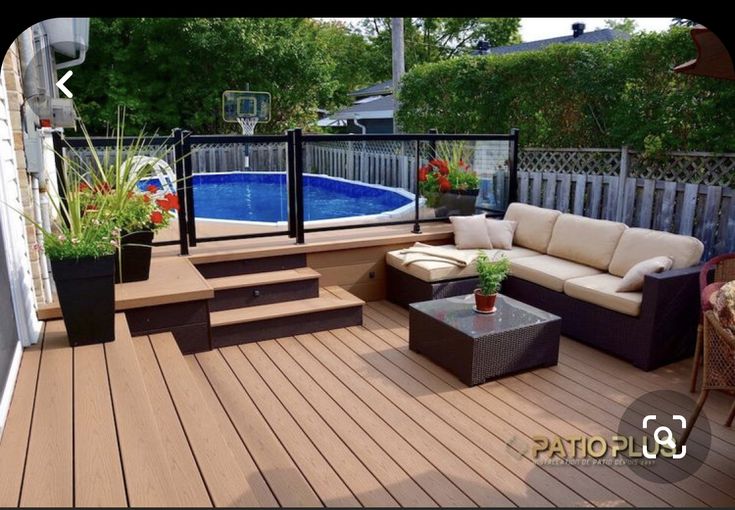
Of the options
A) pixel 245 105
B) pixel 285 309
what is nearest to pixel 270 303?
pixel 285 309

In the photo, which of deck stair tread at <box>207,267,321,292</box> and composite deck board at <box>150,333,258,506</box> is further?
deck stair tread at <box>207,267,321,292</box>

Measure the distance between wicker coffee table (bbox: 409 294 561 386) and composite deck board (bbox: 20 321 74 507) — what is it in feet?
7.03

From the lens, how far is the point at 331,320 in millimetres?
4527

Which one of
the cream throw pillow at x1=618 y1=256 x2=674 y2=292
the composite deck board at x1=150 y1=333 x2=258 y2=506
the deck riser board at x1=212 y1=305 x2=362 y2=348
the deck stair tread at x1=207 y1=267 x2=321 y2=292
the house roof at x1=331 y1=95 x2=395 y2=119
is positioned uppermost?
the house roof at x1=331 y1=95 x2=395 y2=119

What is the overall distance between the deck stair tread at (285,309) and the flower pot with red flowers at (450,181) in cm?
154

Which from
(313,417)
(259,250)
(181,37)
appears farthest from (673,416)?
(181,37)

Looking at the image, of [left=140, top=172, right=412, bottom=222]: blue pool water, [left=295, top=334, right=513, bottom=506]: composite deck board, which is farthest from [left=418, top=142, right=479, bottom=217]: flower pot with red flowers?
[left=295, top=334, right=513, bottom=506]: composite deck board

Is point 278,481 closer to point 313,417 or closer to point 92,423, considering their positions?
point 313,417

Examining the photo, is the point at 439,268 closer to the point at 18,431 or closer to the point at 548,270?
the point at 548,270

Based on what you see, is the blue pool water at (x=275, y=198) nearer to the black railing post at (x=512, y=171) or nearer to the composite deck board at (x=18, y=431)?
the black railing post at (x=512, y=171)

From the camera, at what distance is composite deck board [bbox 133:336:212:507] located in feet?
6.25

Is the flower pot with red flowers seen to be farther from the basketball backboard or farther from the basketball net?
the basketball net

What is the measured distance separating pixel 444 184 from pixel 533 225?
3.37ft

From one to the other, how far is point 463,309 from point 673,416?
1.38m
